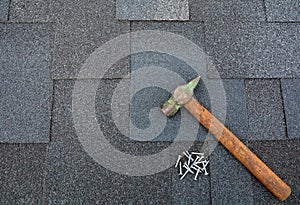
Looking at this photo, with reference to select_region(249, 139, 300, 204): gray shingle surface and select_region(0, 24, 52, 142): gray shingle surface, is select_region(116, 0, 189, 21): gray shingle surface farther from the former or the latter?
select_region(249, 139, 300, 204): gray shingle surface

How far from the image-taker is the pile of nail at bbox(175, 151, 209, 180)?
1.34 m

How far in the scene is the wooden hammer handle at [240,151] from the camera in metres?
1.28

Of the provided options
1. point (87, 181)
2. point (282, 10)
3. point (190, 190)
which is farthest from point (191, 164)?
point (282, 10)

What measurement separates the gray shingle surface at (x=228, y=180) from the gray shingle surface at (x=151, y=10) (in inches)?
25.2

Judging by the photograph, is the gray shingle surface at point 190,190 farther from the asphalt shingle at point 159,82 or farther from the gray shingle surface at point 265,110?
the gray shingle surface at point 265,110

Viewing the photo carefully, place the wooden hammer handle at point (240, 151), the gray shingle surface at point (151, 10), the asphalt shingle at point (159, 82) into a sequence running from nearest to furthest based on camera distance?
the wooden hammer handle at point (240, 151)
the asphalt shingle at point (159, 82)
the gray shingle surface at point (151, 10)

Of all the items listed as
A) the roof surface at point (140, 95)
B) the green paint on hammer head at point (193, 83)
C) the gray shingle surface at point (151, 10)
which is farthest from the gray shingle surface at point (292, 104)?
the gray shingle surface at point (151, 10)

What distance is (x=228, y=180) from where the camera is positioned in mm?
1348

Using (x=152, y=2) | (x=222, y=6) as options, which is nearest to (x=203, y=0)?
(x=222, y=6)

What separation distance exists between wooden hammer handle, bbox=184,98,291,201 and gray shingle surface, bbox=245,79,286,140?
13 centimetres

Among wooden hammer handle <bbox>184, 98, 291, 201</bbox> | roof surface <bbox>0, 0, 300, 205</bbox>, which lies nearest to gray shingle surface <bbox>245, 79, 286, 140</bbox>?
roof surface <bbox>0, 0, 300, 205</bbox>

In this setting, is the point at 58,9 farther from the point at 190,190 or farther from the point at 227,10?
the point at 190,190

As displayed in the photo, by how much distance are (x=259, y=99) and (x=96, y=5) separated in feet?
2.83

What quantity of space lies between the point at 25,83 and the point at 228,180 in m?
0.96
